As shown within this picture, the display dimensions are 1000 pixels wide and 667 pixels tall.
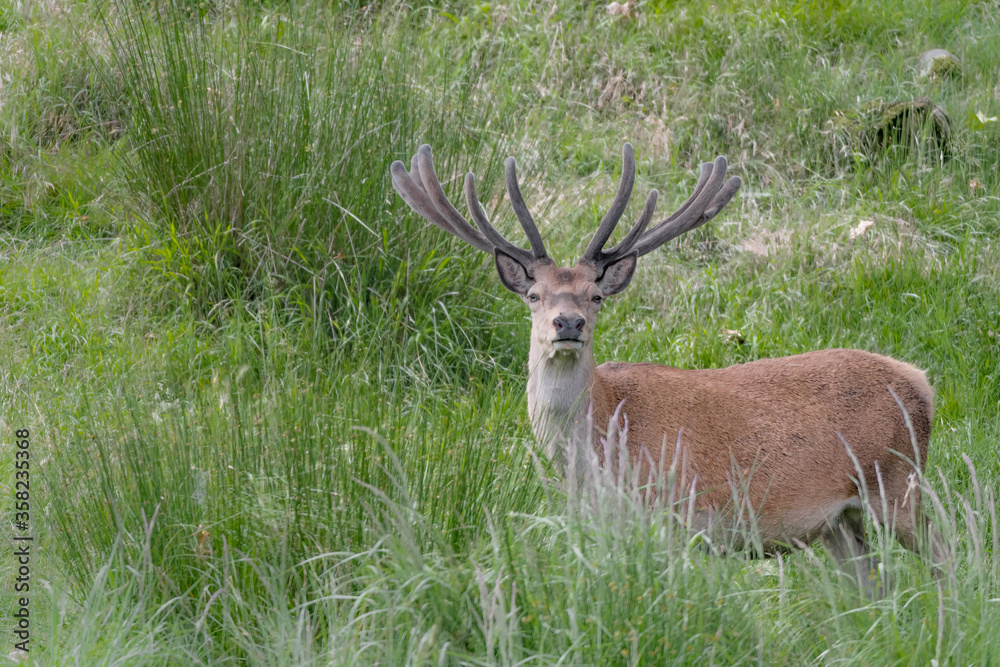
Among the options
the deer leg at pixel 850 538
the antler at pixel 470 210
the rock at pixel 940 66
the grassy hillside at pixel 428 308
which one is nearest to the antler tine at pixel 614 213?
the antler at pixel 470 210

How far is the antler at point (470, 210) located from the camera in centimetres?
483

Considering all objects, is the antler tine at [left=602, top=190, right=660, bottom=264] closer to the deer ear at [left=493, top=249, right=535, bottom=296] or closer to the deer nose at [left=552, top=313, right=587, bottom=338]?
the deer ear at [left=493, top=249, right=535, bottom=296]

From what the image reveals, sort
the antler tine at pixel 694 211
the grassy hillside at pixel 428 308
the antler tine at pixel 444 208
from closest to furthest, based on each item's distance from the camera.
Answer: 1. the grassy hillside at pixel 428 308
2. the antler tine at pixel 444 208
3. the antler tine at pixel 694 211

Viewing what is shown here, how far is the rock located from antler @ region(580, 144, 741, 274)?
3.89 meters

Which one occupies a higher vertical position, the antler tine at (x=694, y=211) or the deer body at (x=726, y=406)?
the antler tine at (x=694, y=211)

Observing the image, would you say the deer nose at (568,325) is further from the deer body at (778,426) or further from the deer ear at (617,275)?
the deer ear at (617,275)

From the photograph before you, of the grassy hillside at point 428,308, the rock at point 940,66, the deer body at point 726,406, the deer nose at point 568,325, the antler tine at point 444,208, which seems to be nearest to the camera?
the grassy hillside at point 428,308

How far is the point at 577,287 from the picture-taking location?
4.72 metres

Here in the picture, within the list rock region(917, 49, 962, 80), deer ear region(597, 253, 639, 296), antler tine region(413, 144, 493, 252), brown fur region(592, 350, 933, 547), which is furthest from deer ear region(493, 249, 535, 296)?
rock region(917, 49, 962, 80)

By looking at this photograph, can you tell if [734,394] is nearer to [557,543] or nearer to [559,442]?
[559,442]

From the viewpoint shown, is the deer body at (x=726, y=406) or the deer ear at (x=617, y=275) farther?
the deer ear at (x=617, y=275)

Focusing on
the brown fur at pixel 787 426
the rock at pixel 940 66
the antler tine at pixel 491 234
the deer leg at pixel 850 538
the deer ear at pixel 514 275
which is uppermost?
the rock at pixel 940 66

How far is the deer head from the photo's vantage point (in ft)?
15.0

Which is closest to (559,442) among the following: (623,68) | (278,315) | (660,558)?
(660,558)
